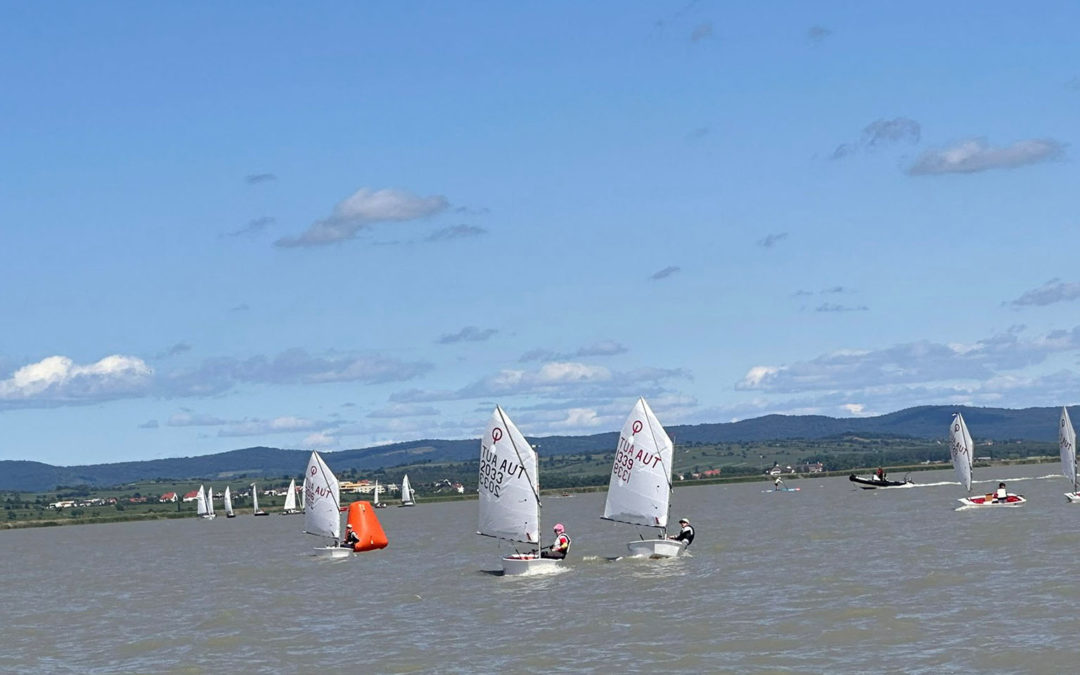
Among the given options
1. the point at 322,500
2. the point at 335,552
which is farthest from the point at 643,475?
the point at 322,500

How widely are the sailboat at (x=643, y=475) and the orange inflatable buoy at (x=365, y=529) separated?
28812 mm

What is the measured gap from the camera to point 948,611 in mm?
49375

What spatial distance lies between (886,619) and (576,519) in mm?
108484

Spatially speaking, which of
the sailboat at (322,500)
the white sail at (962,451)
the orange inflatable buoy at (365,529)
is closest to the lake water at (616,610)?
the orange inflatable buoy at (365,529)

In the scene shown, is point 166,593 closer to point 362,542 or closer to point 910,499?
A: point 362,542

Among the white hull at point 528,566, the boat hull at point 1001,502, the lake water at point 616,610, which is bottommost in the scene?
the lake water at point 616,610

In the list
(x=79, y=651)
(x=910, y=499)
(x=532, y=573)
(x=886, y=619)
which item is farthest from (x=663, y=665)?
(x=910, y=499)

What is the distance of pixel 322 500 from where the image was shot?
102 m

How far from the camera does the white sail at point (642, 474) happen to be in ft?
251

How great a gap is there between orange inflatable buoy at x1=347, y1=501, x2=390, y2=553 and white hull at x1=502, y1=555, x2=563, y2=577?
31.4 m

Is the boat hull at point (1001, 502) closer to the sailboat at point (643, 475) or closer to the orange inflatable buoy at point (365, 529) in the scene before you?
the sailboat at point (643, 475)

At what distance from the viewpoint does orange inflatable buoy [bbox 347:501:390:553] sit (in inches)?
4003

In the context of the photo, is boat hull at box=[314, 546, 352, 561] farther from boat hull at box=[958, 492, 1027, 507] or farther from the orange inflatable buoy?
boat hull at box=[958, 492, 1027, 507]

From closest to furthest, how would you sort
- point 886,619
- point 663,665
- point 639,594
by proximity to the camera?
point 663,665
point 886,619
point 639,594
